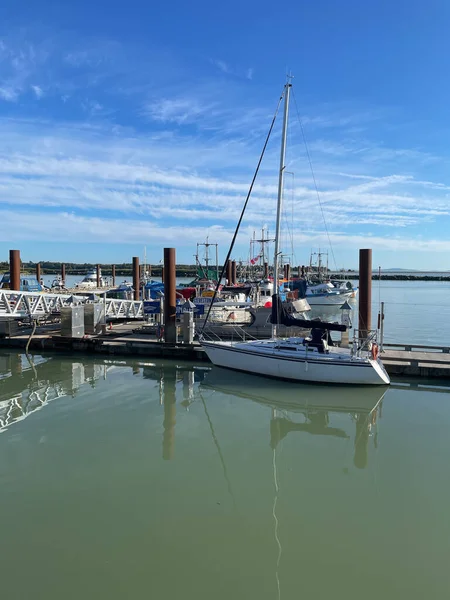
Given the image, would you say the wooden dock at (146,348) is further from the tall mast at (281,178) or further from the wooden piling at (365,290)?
the tall mast at (281,178)

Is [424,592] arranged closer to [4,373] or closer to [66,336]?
[4,373]

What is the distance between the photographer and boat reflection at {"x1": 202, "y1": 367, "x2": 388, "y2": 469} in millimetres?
11688

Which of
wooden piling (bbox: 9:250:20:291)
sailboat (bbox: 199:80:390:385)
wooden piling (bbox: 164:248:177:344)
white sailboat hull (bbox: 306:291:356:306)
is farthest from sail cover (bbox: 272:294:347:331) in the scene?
white sailboat hull (bbox: 306:291:356:306)

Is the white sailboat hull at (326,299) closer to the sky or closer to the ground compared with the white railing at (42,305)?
closer to the ground

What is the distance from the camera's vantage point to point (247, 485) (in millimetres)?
8500

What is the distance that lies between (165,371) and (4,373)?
695cm

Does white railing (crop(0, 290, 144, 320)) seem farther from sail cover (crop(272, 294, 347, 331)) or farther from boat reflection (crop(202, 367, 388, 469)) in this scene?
boat reflection (crop(202, 367, 388, 469))

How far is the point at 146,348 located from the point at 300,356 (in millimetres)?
8656

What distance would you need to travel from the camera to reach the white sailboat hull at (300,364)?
15344 millimetres

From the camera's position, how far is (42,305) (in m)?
25.9

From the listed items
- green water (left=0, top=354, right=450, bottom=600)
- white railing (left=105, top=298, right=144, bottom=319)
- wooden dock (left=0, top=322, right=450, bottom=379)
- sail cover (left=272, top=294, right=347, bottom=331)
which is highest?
sail cover (left=272, top=294, right=347, bottom=331)

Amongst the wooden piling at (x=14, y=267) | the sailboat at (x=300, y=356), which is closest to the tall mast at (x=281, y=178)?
the sailboat at (x=300, y=356)

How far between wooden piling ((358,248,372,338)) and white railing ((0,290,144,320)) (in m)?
14.7

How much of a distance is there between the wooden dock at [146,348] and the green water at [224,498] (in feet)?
9.06
